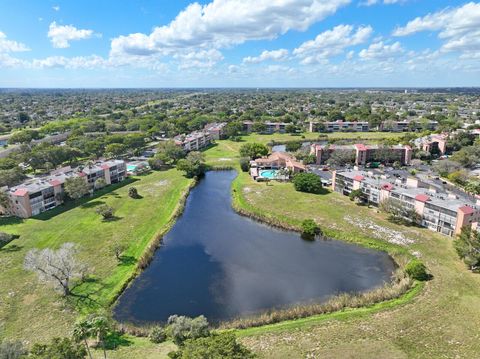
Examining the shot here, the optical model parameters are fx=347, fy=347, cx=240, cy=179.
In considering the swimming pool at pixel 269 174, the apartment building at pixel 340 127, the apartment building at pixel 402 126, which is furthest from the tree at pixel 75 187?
the apartment building at pixel 402 126

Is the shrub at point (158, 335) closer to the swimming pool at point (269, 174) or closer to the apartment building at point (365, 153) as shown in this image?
the swimming pool at point (269, 174)

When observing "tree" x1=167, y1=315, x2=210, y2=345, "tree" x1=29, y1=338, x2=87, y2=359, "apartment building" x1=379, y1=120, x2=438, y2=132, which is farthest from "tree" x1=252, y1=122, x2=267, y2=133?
"tree" x1=29, y1=338, x2=87, y2=359

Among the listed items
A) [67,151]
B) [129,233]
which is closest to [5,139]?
[67,151]

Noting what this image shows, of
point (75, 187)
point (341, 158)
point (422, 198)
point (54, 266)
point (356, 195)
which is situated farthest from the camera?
point (341, 158)

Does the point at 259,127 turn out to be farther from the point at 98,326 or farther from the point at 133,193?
the point at 98,326

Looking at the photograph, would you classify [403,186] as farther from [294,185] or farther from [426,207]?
[294,185]

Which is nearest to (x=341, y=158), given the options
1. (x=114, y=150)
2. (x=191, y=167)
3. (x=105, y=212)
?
(x=191, y=167)
